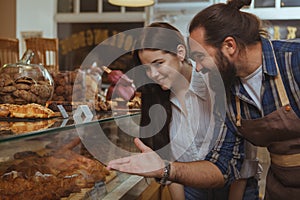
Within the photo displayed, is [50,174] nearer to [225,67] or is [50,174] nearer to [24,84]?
[24,84]

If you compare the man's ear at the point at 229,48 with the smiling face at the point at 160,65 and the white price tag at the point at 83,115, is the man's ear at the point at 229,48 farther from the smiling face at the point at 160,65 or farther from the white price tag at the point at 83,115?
the white price tag at the point at 83,115

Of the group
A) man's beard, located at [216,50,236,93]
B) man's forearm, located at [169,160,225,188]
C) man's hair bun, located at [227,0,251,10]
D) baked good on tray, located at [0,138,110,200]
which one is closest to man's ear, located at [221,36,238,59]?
man's beard, located at [216,50,236,93]

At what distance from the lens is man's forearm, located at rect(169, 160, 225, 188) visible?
1.16 m

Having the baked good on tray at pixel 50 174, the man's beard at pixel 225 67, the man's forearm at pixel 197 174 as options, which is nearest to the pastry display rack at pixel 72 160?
the baked good on tray at pixel 50 174

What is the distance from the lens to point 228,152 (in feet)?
4.54

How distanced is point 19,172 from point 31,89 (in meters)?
0.27

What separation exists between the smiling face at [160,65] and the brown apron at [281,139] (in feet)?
0.82

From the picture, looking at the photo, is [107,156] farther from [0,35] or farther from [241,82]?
[0,35]

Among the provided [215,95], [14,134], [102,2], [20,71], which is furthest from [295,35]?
[14,134]

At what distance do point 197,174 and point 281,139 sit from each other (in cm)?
29

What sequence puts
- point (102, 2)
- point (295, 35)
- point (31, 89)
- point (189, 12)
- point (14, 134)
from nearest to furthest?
point (14, 134) < point (31, 89) < point (295, 35) < point (189, 12) < point (102, 2)

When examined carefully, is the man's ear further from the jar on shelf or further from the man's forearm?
the jar on shelf

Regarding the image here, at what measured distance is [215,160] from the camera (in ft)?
4.39

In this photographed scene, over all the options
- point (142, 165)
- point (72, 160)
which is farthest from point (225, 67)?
point (72, 160)
